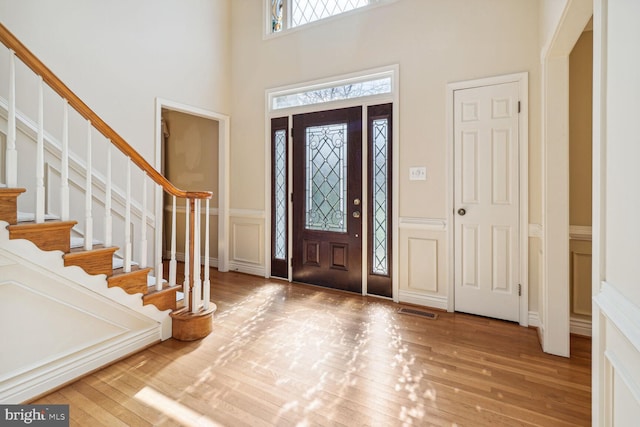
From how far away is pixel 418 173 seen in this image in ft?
10.5

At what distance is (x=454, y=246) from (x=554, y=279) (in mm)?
894

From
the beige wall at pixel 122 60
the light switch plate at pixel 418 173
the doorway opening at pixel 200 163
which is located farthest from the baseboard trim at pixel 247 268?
the light switch plate at pixel 418 173

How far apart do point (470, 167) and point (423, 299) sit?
4.50ft

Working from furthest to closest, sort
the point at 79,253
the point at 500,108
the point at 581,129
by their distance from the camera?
the point at 500,108 < the point at 581,129 < the point at 79,253

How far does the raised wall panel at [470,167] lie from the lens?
2943 mm

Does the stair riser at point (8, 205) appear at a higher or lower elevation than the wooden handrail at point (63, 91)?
lower

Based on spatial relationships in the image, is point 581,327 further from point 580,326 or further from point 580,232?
point 580,232

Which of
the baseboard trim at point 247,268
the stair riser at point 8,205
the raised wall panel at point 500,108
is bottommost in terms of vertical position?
the baseboard trim at point 247,268

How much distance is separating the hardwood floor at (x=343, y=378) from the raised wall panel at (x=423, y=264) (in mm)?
397

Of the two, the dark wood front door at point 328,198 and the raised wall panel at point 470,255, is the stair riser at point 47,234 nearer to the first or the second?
the dark wood front door at point 328,198

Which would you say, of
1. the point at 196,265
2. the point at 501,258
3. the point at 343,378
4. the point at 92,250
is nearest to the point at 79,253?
the point at 92,250

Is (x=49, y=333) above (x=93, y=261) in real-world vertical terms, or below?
below

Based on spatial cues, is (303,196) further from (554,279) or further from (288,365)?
(554,279)
